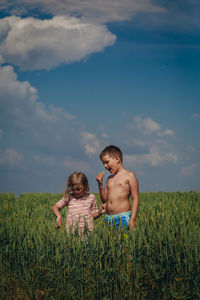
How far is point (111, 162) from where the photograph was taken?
13.9ft

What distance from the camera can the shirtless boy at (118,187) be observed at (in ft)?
13.7

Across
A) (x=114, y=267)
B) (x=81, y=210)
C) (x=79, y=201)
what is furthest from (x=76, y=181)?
(x=114, y=267)

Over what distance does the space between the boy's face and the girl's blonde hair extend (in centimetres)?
36

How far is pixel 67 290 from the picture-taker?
3.35 m

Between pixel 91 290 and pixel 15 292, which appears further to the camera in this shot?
pixel 15 292

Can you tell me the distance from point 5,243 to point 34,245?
64 centimetres

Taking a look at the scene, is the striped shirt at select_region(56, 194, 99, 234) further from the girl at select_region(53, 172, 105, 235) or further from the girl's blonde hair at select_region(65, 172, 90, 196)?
the girl's blonde hair at select_region(65, 172, 90, 196)

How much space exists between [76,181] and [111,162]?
55cm

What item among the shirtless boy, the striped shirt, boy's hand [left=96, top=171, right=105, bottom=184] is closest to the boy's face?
the shirtless boy

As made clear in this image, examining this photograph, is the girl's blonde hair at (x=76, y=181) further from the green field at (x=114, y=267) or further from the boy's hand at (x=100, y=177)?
the green field at (x=114, y=267)

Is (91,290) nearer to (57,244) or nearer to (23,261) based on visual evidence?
(57,244)

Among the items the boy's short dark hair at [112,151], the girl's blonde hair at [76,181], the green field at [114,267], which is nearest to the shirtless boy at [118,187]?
the boy's short dark hair at [112,151]

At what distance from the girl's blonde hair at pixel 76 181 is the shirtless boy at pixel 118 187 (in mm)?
206

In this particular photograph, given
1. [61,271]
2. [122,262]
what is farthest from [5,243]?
[122,262]
